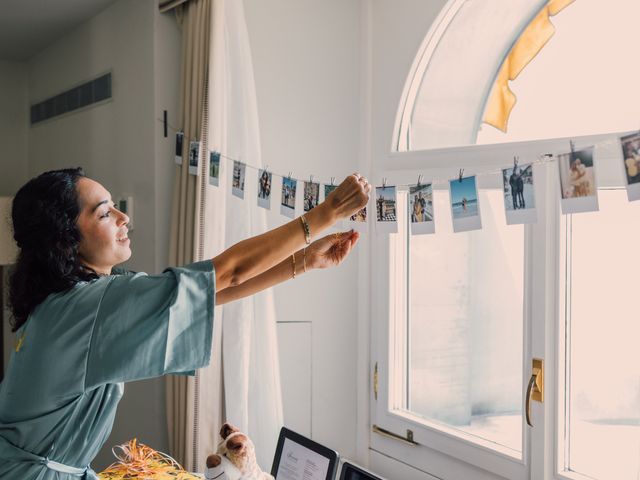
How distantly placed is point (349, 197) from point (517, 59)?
1110 millimetres

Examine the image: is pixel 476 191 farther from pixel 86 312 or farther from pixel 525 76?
pixel 86 312

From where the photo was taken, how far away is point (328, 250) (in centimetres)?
161

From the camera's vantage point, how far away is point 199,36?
8.30 ft

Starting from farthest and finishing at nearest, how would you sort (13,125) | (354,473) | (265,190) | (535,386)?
(13,125) → (265,190) → (535,386) → (354,473)

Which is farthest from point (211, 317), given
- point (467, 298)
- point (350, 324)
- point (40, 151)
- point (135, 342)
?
point (40, 151)

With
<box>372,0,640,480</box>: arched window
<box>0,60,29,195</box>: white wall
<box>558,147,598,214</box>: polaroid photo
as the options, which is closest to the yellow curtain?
<box>372,0,640,480</box>: arched window

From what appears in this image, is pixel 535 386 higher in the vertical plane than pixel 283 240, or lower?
lower

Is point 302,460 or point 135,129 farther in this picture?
point 135,129

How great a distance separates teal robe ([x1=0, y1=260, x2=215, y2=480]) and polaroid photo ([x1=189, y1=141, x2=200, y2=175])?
3.71ft

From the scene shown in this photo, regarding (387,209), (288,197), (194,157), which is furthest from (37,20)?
(387,209)

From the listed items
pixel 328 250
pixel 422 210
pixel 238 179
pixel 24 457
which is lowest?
pixel 24 457

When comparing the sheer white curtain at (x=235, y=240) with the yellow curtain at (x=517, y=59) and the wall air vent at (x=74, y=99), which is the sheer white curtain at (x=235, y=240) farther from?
the wall air vent at (x=74, y=99)

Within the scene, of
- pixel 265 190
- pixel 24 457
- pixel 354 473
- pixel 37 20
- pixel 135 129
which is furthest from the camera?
pixel 37 20

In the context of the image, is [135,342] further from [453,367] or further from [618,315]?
[453,367]
